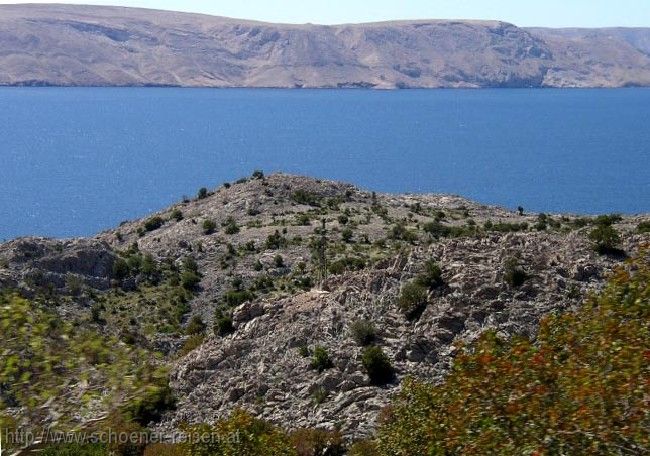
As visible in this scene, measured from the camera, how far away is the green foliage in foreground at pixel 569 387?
11.4 meters

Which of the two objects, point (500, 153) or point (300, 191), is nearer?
point (300, 191)

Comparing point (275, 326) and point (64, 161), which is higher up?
point (275, 326)

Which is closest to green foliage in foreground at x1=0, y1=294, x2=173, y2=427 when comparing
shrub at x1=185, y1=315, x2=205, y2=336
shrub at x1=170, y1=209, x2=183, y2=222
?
shrub at x1=185, y1=315, x2=205, y2=336

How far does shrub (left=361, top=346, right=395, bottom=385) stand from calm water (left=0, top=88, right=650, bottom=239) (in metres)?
62.6

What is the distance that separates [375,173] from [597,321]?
110 m

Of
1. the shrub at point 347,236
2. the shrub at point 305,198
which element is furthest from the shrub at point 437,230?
the shrub at point 305,198

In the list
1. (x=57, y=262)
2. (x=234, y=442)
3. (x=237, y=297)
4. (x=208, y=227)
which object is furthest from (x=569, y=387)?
(x=208, y=227)

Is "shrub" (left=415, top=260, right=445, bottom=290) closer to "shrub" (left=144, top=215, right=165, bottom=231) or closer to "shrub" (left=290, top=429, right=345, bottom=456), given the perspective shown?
"shrub" (left=290, top=429, right=345, bottom=456)

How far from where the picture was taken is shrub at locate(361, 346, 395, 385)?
27.1 meters

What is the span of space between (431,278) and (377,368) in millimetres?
4004

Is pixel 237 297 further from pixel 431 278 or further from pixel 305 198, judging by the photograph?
pixel 305 198

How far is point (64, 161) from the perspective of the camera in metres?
137

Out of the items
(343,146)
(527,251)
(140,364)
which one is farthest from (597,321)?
(343,146)

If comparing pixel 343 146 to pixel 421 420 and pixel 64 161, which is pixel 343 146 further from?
pixel 421 420
